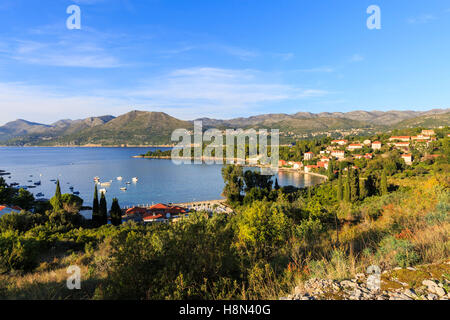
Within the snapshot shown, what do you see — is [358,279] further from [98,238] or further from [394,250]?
[98,238]

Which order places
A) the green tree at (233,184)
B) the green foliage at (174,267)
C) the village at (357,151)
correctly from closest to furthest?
the green foliage at (174,267)
the green tree at (233,184)
the village at (357,151)

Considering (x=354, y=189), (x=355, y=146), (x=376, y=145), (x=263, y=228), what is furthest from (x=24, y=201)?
(x=355, y=146)

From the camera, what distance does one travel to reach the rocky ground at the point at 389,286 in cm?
213

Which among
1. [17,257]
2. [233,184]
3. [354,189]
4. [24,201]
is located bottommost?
[24,201]

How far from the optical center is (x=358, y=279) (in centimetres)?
255

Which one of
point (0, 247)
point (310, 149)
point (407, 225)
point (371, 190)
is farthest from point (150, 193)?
point (310, 149)

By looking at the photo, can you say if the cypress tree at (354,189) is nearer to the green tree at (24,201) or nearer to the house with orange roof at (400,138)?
the green tree at (24,201)

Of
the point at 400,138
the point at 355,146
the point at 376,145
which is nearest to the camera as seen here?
the point at 376,145

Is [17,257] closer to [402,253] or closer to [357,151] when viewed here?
[402,253]

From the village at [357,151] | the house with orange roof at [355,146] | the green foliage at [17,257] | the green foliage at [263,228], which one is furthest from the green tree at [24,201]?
the house with orange roof at [355,146]

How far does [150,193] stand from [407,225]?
4283 centimetres

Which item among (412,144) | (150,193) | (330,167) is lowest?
(150,193)

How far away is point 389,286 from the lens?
232 cm
